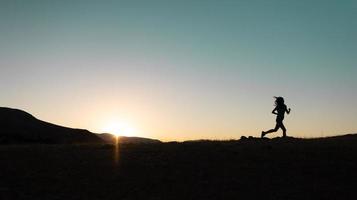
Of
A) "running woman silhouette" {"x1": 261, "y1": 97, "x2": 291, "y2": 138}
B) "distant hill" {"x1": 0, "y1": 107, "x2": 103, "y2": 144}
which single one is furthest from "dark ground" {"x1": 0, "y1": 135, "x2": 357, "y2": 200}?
"distant hill" {"x1": 0, "y1": 107, "x2": 103, "y2": 144}

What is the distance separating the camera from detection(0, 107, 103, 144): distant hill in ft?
145

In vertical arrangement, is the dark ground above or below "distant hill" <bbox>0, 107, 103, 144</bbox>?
below

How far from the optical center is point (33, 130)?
4816cm

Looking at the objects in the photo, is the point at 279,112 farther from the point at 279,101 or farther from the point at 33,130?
the point at 33,130

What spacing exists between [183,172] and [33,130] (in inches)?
1106

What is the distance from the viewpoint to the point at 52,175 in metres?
22.0

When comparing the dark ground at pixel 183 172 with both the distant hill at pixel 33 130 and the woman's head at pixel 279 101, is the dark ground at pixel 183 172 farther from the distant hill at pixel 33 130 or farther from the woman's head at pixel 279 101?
Answer: the distant hill at pixel 33 130

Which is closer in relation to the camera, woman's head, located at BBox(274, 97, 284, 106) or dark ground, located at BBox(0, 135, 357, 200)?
dark ground, located at BBox(0, 135, 357, 200)

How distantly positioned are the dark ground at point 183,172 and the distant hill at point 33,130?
18052 mm

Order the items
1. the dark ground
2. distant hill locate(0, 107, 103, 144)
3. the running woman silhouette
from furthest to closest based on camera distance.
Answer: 1. distant hill locate(0, 107, 103, 144)
2. the running woman silhouette
3. the dark ground

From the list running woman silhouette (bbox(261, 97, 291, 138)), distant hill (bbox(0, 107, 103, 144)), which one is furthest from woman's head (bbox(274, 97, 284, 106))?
distant hill (bbox(0, 107, 103, 144))

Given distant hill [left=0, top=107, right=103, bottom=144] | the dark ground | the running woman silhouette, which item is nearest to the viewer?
the dark ground

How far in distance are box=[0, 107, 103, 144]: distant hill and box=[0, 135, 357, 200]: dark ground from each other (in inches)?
711

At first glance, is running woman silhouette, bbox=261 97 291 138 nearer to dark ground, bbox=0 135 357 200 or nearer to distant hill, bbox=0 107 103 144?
dark ground, bbox=0 135 357 200
